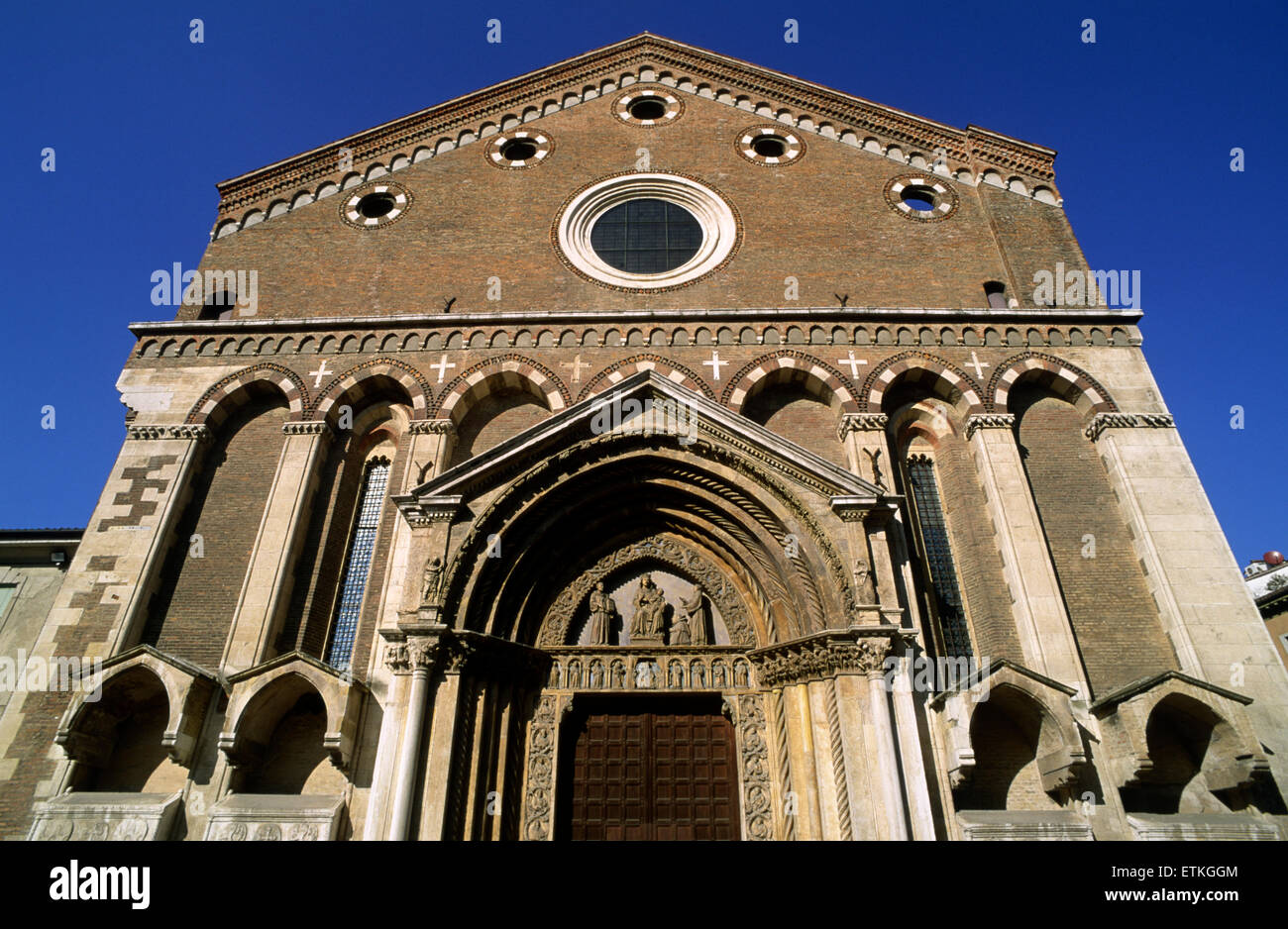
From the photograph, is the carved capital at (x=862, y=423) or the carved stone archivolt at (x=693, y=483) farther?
the carved capital at (x=862, y=423)

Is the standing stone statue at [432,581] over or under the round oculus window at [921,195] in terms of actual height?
under

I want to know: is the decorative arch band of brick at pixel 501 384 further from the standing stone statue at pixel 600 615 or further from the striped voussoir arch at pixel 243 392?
the standing stone statue at pixel 600 615

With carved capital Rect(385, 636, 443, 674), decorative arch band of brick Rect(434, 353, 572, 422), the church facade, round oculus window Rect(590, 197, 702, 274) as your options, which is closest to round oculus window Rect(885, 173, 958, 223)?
the church facade

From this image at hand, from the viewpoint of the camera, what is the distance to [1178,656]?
11.4 m

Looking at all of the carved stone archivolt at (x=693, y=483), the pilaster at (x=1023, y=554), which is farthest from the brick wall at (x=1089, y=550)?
the carved stone archivolt at (x=693, y=483)

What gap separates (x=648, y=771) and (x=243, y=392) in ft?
32.6

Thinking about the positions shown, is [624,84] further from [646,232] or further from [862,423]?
[862,423]

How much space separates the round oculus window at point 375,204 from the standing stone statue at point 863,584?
12.7m

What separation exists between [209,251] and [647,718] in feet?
44.5

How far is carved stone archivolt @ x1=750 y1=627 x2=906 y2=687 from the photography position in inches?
408

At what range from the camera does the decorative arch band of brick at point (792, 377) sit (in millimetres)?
13883

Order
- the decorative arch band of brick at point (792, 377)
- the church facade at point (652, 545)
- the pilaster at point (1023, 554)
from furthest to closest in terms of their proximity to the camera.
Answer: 1. the decorative arch band of brick at point (792, 377)
2. the pilaster at point (1023, 554)
3. the church facade at point (652, 545)
